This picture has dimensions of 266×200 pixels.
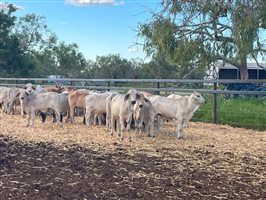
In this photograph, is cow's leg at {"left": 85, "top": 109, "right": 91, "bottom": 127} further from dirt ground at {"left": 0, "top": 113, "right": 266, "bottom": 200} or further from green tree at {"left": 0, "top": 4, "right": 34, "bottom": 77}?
green tree at {"left": 0, "top": 4, "right": 34, "bottom": 77}

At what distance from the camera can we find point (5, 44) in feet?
131

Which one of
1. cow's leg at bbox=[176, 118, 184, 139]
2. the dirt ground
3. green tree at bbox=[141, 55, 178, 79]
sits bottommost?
the dirt ground

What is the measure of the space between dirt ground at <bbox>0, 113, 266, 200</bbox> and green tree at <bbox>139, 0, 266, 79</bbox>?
2489 mm

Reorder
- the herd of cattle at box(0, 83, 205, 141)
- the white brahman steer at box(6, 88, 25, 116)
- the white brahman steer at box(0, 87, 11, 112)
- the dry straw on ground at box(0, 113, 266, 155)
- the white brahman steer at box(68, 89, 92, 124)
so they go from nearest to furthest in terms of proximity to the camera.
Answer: the dry straw on ground at box(0, 113, 266, 155), the herd of cattle at box(0, 83, 205, 141), the white brahman steer at box(68, 89, 92, 124), the white brahman steer at box(6, 88, 25, 116), the white brahman steer at box(0, 87, 11, 112)

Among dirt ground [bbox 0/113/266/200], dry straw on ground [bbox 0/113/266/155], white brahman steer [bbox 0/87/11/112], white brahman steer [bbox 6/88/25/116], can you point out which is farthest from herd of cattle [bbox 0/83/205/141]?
Result: white brahman steer [bbox 0/87/11/112]

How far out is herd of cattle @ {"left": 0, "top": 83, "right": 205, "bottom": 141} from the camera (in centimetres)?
1022

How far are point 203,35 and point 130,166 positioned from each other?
9416mm

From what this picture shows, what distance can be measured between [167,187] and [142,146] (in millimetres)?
3143

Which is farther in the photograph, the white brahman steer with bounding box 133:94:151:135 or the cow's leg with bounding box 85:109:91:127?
the cow's leg with bounding box 85:109:91:127

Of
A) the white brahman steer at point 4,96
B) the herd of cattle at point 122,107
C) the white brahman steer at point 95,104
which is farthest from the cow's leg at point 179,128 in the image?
the white brahman steer at point 4,96

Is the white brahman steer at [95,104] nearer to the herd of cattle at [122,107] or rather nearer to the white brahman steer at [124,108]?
the herd of cattle at [122,107]

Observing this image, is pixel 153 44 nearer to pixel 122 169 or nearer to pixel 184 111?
pixel 184 111

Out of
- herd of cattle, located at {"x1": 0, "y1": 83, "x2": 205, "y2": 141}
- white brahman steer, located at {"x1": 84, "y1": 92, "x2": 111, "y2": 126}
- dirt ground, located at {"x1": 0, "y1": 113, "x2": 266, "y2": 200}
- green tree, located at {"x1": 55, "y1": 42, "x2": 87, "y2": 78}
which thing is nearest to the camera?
dirt ground, located at {"x1": 0, "y1": 113, "x2": 266, "y2": 200}

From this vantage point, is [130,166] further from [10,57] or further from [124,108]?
[10,57]
